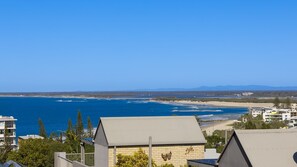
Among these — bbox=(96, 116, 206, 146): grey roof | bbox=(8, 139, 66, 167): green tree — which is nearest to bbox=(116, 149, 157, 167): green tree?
bbox=(96, 116, 206, 146): grey roof

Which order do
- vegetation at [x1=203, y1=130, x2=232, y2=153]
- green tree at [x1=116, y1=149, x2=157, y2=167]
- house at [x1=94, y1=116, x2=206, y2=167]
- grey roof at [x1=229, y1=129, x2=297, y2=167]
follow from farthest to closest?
vegetation at [x1=203, y1=130, x2=232, y2=153]
house at [x1=94, y1=116, x2=206, y2=167]
green tree at [x1=116, y1=149, x2=157, y2=167]
grey roof at [x1=229, y1=129, x2=297, y2=167]

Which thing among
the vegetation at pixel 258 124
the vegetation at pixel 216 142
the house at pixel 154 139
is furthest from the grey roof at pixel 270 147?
the vegetation at pixel 258 124

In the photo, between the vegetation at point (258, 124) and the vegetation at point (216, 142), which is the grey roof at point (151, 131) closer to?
the vegetation at point (216, 142)

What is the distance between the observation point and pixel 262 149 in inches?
452

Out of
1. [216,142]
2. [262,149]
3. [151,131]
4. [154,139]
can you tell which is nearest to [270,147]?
[262,149]

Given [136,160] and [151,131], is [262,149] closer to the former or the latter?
[136,160]

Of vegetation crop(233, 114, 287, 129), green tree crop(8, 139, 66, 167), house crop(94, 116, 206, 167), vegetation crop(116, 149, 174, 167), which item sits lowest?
vegetation crop(233, 114, 287, 129)

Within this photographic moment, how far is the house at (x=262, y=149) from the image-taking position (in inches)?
443

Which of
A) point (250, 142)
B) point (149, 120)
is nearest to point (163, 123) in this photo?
point (149, 120)

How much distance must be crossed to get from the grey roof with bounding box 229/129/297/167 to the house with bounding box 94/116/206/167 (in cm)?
646

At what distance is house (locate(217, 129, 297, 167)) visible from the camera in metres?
11.2

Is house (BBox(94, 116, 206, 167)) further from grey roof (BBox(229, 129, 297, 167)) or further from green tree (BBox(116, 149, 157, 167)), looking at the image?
grey roof (BBox(229, 129, 297, 167))

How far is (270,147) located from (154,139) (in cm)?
692

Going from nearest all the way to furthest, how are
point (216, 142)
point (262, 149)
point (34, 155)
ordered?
1. point (262, 149)
2. point (34, 155)
3. point (216, 142)
